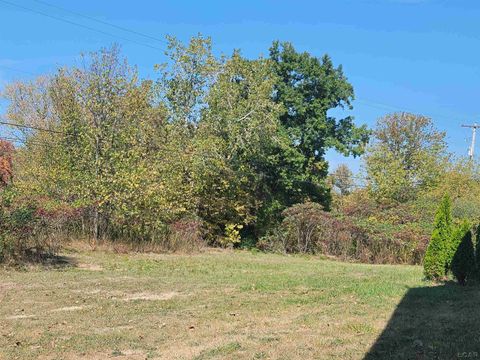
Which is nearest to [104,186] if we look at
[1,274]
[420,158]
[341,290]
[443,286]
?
[1,274]

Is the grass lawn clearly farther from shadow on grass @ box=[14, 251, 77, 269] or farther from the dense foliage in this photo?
the dense foliage

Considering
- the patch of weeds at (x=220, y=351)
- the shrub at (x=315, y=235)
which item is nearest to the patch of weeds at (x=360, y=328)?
the patch of weeds at (x=220, y=351)

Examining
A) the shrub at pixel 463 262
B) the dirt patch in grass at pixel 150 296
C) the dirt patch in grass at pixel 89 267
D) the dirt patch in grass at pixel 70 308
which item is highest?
the shrub at pixel 463 262

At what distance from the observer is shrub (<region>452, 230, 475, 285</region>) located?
32.3ft

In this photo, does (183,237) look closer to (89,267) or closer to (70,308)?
(89,267)

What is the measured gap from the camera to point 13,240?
12836 mm

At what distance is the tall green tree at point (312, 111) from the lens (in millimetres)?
26047

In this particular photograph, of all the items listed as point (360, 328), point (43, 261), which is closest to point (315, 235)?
point (43, 261)

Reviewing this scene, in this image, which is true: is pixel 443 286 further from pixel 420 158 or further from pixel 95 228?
pixel 420 158

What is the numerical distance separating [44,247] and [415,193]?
2454 centimetres

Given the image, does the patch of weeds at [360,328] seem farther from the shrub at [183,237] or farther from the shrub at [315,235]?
the shrub at [315,235]

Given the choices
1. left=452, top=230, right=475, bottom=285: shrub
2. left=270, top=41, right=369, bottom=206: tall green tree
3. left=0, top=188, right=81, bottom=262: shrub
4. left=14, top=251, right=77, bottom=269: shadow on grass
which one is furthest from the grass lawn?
left=270, top=41, right=369, bottom=206: tall green tree

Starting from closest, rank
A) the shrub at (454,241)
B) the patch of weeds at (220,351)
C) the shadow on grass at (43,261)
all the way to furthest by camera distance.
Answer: the patch of weeds at (220,351)
the shrub at (454,241)
the shadow on grass at (43,261)

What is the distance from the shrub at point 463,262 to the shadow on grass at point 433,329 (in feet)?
3.67
